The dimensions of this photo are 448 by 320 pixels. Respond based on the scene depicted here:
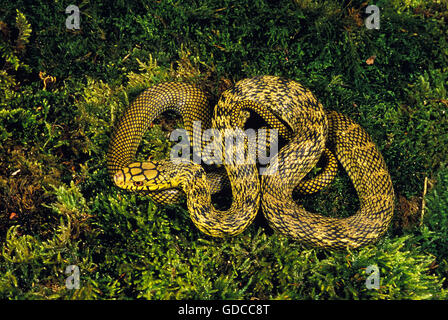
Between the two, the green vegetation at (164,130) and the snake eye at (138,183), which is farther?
the snake eye at (138,183)

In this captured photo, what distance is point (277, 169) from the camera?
375cm

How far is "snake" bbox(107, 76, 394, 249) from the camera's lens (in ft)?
11.7

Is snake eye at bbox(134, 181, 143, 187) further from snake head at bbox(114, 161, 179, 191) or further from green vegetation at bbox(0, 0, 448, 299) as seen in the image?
green vegetation at bbox(0, 0, 448, 299)

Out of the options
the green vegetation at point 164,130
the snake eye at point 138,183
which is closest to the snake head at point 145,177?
the snake eye at point 138,183

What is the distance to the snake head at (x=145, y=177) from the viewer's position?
12.4 ft

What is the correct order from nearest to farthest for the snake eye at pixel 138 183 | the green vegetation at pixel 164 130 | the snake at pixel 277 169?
the snake at pixel 277 169 → the green vegetation at pixel 164 130 → the snake eye at pixel 138 183

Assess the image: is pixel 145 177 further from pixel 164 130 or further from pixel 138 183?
pixel 164 130

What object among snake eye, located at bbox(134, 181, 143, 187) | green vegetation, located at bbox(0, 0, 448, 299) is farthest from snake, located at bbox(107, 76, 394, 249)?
green vegetation, located at bbox(0, 0, 448, 299)

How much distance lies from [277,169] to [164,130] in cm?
180

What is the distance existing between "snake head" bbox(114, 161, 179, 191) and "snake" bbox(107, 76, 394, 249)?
0.01 meters

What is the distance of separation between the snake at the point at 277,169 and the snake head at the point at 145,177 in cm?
1

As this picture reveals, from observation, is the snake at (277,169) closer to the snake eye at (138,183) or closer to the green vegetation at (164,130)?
the snake eye at (138,183)

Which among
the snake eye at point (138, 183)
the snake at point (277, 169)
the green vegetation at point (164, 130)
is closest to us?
the snake at point (277, 169)

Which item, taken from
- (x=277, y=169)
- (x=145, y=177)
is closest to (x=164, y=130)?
(x=145, y=177)
